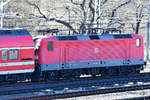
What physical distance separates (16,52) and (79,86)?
4.68 meters

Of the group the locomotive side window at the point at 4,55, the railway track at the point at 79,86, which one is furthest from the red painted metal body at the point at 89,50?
the locomotive side window at the point at 4,55

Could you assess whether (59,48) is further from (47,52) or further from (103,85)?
(103,85)

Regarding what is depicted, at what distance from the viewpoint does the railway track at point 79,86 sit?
61.6ft

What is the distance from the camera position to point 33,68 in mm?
23203

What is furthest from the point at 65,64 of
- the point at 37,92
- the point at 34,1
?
the point at 34,1

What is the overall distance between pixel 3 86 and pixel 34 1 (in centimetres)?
1694

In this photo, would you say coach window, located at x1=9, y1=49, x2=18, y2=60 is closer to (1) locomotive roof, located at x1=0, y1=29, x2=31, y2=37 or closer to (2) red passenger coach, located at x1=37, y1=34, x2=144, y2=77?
(1) locomotive roof, located at x1=0, y1=29, x2=31, y2=37

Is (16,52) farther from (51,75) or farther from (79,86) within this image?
(79,86)

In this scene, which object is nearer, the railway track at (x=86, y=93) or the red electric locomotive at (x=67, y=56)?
the railway track at (x=86, y=93)

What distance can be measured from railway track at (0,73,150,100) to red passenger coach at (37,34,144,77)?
118 cm

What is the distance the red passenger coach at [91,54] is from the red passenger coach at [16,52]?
1099 mm

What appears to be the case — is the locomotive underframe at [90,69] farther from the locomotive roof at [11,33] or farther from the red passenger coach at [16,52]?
the locomotive roof at [11,33]

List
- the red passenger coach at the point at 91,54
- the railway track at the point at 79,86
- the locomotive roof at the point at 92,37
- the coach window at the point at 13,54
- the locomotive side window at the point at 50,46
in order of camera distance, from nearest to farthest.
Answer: the railway track at the point at 79,86
the coach window at the point at 13,54
the locomotive side window at the point at 50,46
the red passenger coach at the point at 91,54
the locomotive roof at the point at 92,37

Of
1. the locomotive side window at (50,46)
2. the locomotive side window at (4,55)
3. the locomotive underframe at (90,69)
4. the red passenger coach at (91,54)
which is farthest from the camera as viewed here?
the locomotive underframe at (90,69)
